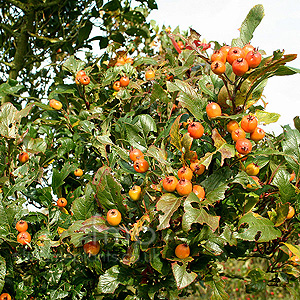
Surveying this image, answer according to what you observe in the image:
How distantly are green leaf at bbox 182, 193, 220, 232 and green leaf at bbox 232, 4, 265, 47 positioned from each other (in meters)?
0.57

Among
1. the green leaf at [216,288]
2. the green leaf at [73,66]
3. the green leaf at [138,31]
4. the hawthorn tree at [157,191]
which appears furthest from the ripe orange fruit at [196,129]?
the green leaf at [138,31]

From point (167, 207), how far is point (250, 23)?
2.21ft

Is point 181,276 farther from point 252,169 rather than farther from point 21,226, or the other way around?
point 21,226

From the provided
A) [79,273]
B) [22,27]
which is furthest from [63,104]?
[22,27]

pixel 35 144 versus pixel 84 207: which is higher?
pixel 35 144

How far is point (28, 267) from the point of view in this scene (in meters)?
1.65

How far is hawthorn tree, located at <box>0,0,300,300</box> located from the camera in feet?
3.40

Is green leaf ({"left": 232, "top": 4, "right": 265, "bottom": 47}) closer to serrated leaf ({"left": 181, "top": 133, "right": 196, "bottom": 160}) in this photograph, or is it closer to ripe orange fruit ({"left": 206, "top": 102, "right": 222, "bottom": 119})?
ripe orange fruit ({"left": 206, "top": 102, "right": 222, "bottom": 119})

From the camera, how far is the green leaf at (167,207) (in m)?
0.94

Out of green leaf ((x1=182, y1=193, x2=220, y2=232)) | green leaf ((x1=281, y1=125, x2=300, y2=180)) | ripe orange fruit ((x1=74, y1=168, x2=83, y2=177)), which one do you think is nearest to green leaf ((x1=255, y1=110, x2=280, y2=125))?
green leaf ((x1=281, y1=125, x2=300, y2=180))

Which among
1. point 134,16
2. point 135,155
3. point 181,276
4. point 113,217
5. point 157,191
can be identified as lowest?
point 181,276

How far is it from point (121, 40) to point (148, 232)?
2009 mm

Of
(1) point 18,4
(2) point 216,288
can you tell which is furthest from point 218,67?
(1) point 18,4

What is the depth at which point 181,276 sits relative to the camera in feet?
3.36
